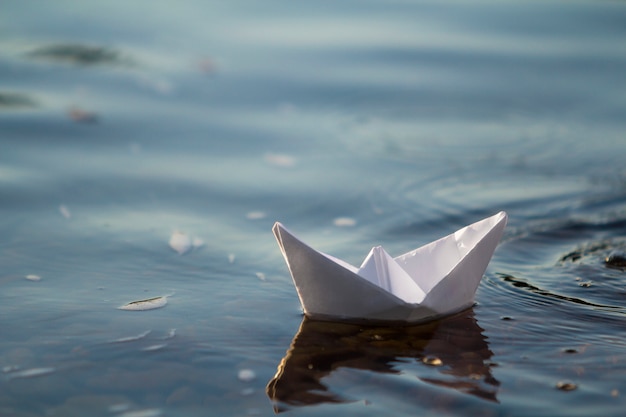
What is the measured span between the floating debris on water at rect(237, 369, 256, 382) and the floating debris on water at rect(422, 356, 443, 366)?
341 mm

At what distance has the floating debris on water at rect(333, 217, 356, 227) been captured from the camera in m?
2.36

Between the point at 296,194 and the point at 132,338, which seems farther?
the point at 296,194

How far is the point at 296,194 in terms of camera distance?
2.56 m

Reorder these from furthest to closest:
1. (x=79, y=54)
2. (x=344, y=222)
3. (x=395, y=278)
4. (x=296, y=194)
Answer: (x=79, y=54), (x=296, y=194), (x=344, y=222), (x=395, y=278)

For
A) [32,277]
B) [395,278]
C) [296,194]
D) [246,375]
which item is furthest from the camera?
[296,194]

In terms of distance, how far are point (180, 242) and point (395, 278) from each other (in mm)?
793

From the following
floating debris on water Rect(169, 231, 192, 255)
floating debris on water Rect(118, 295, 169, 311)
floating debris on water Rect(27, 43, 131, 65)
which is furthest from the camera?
floating debris on water Rect(27, 43, 131, 65)

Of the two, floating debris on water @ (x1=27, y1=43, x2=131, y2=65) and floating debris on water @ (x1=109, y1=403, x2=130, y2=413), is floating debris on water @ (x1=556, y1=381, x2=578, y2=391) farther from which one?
floating debris on water @ (x1=27, y1=43, x2=131, y2=65)

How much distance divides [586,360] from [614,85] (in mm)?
2262

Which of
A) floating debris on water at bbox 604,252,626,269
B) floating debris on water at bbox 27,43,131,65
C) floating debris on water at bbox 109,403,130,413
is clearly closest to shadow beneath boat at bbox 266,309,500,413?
floating debris on water at bbox 109,403,130,413

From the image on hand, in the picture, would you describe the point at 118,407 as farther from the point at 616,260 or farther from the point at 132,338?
the point at 616,260

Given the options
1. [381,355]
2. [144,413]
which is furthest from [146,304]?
[381,355]

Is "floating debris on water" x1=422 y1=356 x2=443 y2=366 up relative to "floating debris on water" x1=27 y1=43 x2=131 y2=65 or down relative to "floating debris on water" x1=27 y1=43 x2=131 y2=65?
down

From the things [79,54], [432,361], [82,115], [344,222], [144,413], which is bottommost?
[144,413]
